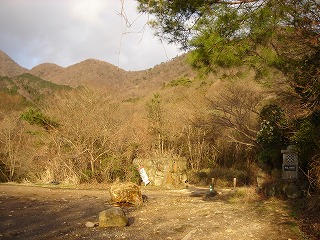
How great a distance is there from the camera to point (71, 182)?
15.0 metres

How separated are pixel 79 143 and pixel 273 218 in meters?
10.3

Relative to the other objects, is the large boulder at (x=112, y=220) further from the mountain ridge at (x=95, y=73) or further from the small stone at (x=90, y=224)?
the mountain ridge at (x=95, y=73)

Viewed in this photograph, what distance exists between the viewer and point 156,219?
25.9 ft

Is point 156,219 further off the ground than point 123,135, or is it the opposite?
point 123,135

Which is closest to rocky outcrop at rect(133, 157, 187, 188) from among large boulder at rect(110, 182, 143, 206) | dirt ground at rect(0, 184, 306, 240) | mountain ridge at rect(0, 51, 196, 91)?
dirt ground at rect(0, 184, 306, 240)

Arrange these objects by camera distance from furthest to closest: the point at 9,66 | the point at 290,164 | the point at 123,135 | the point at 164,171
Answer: the point at 9,66, the point at 123,135, the point at 164,171, the point at 290,164

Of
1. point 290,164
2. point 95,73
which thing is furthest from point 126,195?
point 95,73

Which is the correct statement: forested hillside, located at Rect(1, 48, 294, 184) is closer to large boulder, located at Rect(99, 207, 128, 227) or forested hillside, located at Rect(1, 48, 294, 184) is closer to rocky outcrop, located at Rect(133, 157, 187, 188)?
rocky outcrop, located at Rect(133, 157, 187, 188)

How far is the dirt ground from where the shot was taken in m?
6.40

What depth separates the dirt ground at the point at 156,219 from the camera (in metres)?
6.40

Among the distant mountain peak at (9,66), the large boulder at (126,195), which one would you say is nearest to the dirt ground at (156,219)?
the large boulder at (126,195)

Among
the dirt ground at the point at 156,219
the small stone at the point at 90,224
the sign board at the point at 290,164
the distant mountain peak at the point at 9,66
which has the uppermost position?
the distant mountain peak at the point at 9,66

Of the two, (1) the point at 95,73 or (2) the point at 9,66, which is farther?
(2) the point at 9,66

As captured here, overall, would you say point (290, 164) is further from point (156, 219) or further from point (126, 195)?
point (126, 195)
